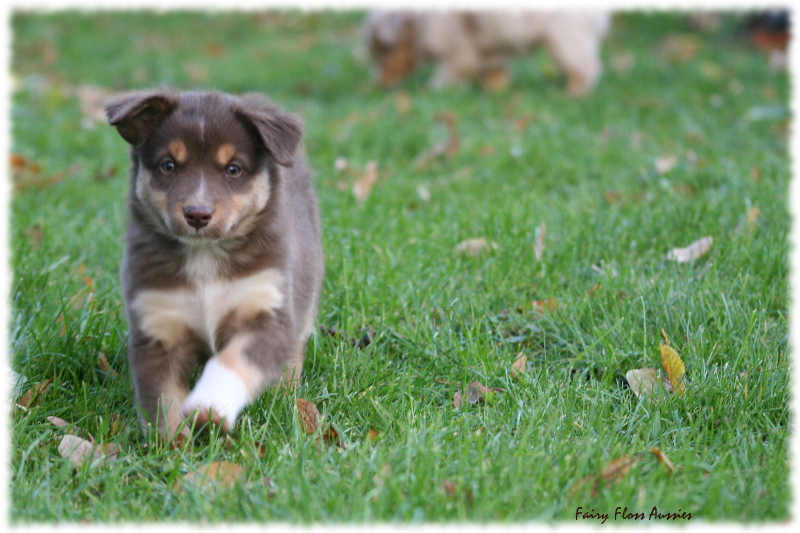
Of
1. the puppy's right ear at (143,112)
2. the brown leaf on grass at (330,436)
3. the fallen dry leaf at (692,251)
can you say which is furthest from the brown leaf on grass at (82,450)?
the fallen dry leaf at (692,251)

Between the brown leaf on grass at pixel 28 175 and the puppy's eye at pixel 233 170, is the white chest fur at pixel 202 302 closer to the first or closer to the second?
the puppy's eye at pixel 233 170

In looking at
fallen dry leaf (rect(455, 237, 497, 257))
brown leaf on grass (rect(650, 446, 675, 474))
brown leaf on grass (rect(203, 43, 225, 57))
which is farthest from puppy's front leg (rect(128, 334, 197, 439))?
brown leaf on grass (rect(203, 43, 225, 57))

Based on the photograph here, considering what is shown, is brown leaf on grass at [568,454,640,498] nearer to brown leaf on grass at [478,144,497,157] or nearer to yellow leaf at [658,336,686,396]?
yellow leaf at [658,336,686,396]

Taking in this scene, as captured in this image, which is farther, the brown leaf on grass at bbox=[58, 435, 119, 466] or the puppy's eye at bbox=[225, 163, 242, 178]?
the puppy's eye at bbox=[225, 163, 242, 178]

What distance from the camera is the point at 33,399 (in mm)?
3121

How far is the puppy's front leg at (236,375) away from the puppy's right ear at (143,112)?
0.78 metres

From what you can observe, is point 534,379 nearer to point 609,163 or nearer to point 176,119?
point 176,119

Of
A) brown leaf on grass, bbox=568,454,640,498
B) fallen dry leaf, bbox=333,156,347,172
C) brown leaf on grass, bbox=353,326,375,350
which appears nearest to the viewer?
brown leaf on grass, bbox=568,454,640,498

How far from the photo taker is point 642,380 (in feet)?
10.7

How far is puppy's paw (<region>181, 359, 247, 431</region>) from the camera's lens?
108 inches

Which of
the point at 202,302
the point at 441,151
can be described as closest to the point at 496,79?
the point at 441,151

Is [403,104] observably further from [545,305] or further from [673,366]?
[673,366]

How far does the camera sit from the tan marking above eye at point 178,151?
9.72ft

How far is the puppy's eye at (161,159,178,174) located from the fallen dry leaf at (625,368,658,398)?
1.81 meters
